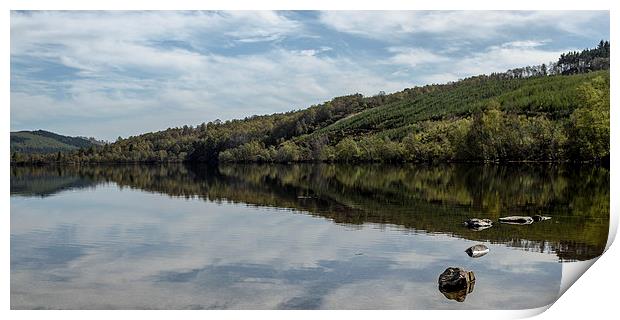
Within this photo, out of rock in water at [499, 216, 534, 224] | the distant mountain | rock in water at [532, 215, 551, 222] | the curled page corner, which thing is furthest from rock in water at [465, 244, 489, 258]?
the distant mountain

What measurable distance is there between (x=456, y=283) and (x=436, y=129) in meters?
63.4

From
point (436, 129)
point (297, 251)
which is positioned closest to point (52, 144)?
point (436, 129)

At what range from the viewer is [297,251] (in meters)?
14.6

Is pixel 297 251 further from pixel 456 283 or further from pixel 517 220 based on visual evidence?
pixel 517 220

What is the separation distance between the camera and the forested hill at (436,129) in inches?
1982

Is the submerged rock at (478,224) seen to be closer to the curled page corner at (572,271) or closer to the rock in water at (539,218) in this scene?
the rock in water at (539,218)

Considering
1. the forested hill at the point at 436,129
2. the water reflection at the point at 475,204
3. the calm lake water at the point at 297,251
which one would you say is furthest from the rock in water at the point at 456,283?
the forested hill at the point at 436,129

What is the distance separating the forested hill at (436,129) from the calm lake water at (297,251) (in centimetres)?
2213

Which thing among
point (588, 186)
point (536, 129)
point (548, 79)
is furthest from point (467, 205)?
point (548, 79)

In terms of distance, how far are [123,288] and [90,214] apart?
40.0ft

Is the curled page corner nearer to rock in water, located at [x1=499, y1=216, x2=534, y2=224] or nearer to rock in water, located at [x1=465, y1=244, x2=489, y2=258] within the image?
rock in water, located at [x1=465, y1=244, x2=489, y2=258]

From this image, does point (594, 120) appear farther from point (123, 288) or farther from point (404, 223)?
point (123, 288)

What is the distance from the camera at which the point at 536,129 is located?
53.6 meters

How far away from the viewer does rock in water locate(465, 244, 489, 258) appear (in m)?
13.3
